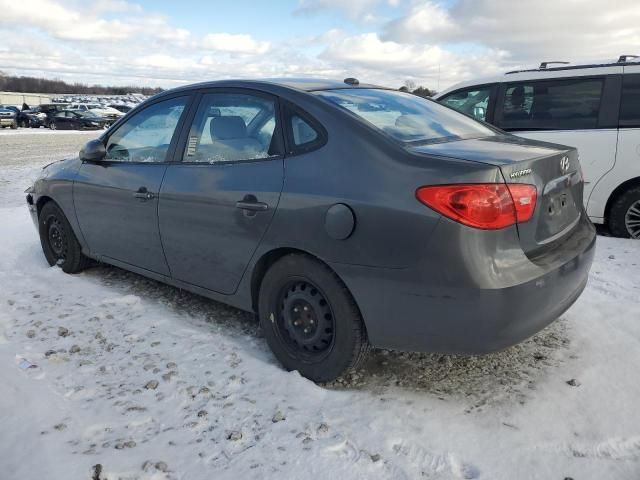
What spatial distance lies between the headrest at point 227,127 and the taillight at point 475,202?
137cm

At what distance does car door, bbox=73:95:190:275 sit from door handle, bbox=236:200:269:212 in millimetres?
868

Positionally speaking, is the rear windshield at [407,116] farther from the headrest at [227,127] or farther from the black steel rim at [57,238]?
the black steel rim at [57,238]

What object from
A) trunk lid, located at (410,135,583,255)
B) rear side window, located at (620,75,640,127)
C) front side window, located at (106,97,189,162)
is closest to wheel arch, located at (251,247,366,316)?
trunk lid, located at (410,135,583,255)

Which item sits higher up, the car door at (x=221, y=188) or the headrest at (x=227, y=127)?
the headrest at (x=227, y=127)

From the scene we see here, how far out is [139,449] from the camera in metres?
2.42

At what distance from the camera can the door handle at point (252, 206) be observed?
9.81 feet

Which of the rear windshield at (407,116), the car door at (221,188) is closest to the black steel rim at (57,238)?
the car door at (221,188)

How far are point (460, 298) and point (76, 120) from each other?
3474cm

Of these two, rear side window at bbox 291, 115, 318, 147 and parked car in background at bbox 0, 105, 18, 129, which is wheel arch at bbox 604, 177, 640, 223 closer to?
rear side window at bbox 291, 115, 318, 147

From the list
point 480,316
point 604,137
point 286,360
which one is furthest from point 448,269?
point 604,137

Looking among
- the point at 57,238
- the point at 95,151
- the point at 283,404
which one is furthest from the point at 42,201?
the point at 283,404

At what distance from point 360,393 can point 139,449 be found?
1129mm

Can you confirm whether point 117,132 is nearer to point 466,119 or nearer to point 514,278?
point 466,119

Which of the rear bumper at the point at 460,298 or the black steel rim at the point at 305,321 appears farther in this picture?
the black steel rim at the point at 305,321
